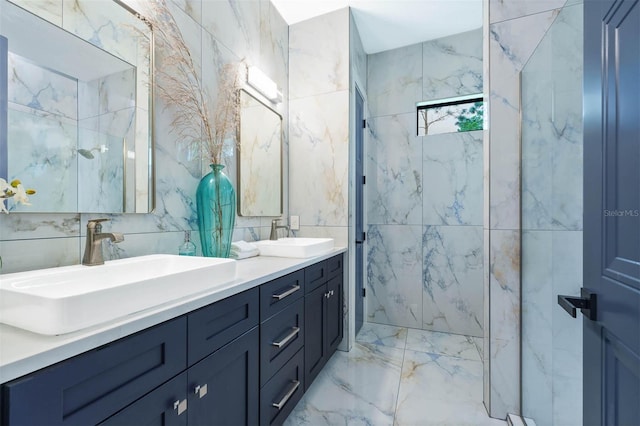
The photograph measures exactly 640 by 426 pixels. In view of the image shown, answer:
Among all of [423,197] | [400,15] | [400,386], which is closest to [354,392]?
[400,386]

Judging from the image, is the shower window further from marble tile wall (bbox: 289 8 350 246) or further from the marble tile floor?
the marble tile floor

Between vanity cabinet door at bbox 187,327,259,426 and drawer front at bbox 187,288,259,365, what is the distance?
0.03m

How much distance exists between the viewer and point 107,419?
0.68 meters

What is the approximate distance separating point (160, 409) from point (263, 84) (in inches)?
81.6

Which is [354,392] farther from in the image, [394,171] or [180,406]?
[394,171]

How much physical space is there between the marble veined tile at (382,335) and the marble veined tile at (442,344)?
0.07m

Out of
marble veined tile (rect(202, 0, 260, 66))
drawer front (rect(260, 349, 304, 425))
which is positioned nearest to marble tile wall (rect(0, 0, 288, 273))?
marble veined tile (rect(202, 0, 260, 66))

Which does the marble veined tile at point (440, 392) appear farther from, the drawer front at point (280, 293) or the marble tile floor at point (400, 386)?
the drawer front at point (280, 293)

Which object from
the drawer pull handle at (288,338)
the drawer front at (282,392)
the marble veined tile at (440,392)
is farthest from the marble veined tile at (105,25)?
the marble veined tile at (440,392)

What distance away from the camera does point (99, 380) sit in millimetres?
666

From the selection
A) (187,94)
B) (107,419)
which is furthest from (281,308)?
(187,94)

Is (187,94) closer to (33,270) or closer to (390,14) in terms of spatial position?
(33,270)

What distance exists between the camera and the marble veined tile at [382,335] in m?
2.71

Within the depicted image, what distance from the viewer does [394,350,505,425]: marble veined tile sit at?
170cm
